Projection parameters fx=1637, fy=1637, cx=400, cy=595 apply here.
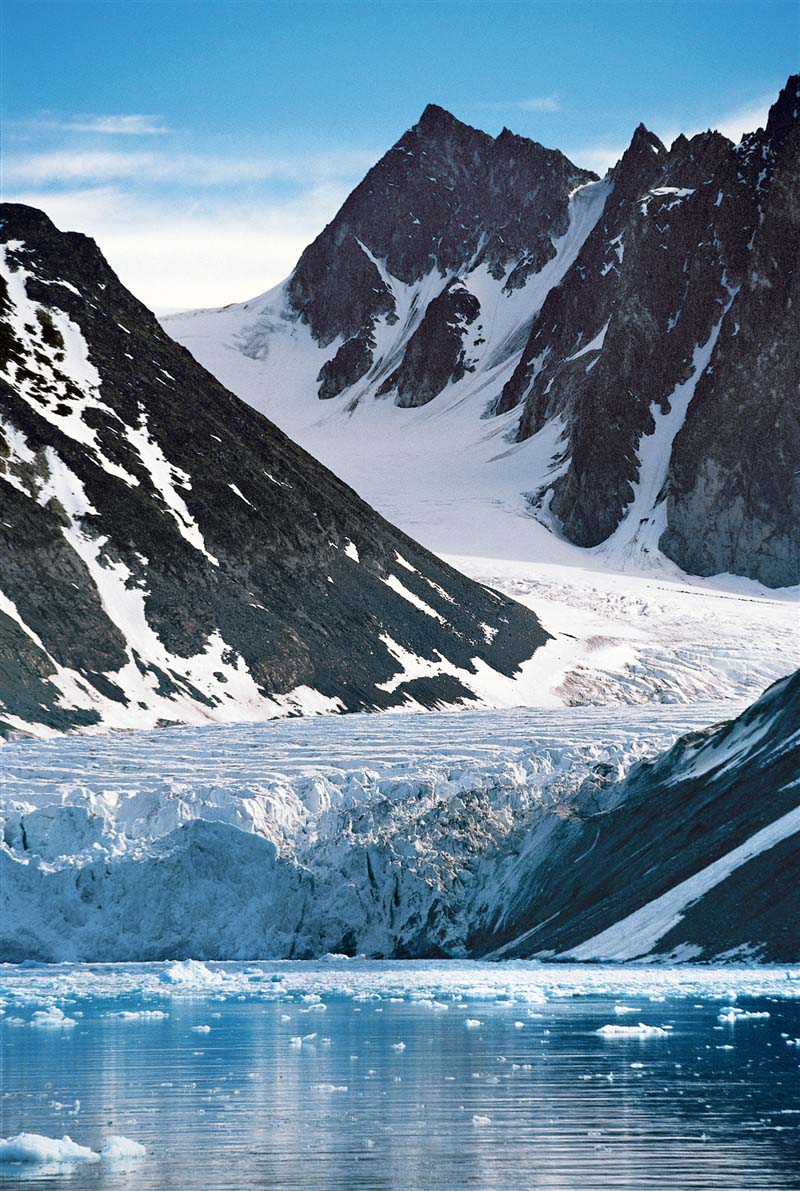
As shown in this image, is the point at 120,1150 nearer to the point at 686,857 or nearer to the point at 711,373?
the point at 686,857

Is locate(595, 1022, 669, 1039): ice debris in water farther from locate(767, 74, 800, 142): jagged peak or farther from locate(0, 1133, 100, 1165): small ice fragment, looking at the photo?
locate(767, 74, 800, 142): jagged peak

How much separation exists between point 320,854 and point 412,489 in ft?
397

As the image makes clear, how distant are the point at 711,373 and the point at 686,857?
126101mm

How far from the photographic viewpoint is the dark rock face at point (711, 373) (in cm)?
15038

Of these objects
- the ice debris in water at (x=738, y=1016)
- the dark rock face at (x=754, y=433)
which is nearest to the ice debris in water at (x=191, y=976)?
the ice debris in water at (x=738, y=1016)

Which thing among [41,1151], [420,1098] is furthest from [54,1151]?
[420,1098]

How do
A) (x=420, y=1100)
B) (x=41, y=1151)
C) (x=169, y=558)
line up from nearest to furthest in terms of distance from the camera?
(x=41, y=1151) < (x=420, y=1100) < (x=169, y=558)

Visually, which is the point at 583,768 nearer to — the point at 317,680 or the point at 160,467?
the point at 317,680

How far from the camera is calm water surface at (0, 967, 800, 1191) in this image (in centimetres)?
1457

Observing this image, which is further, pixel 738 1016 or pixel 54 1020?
pixel 54 1020

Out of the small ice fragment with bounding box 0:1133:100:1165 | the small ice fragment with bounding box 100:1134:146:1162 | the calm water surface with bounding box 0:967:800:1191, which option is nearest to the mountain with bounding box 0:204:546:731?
the calm water surface with bounding box 0:967:800:1191

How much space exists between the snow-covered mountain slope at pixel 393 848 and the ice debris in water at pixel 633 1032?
38.3ft

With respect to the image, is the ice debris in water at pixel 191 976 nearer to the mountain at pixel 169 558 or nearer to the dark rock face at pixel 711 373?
the mountain at pixel 169 558

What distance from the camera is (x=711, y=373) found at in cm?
15812
